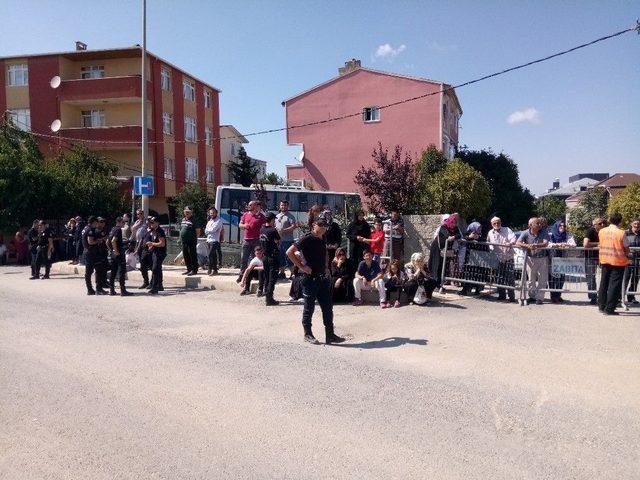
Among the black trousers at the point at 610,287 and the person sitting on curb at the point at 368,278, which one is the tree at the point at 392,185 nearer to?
the person sitting on curb at the point at 368,278

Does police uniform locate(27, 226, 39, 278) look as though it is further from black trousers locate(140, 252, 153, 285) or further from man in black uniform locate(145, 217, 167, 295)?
man in black uniform locate(145, 217, 167, 295)

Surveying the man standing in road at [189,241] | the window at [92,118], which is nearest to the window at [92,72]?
the window at [92,118]

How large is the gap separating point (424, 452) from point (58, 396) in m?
3.57

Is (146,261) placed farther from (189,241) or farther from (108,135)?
(108,135)

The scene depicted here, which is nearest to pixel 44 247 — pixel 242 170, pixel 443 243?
pixel 443 243

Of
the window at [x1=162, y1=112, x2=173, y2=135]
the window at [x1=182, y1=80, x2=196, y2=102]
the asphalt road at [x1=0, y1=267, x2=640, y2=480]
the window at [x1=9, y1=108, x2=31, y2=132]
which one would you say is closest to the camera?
the asphalt road at [x1=0, y1=267, x2=640, y2=480]

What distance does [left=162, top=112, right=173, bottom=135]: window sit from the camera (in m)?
38.1

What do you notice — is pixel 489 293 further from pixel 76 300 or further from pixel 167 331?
pixel 76 300

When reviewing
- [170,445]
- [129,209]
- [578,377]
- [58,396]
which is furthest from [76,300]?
[129,209]

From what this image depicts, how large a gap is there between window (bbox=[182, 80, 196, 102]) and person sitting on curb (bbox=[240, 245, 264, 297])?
32.8 metres

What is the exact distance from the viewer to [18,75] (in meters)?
36.5

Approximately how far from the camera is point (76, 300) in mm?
11180

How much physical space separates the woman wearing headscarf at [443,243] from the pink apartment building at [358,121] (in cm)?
2471

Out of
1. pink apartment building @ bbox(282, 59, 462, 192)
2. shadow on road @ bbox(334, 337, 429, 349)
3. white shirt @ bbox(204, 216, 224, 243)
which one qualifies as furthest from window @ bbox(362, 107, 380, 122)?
shadow on road @ bbox(334, 337, 429, 349)
